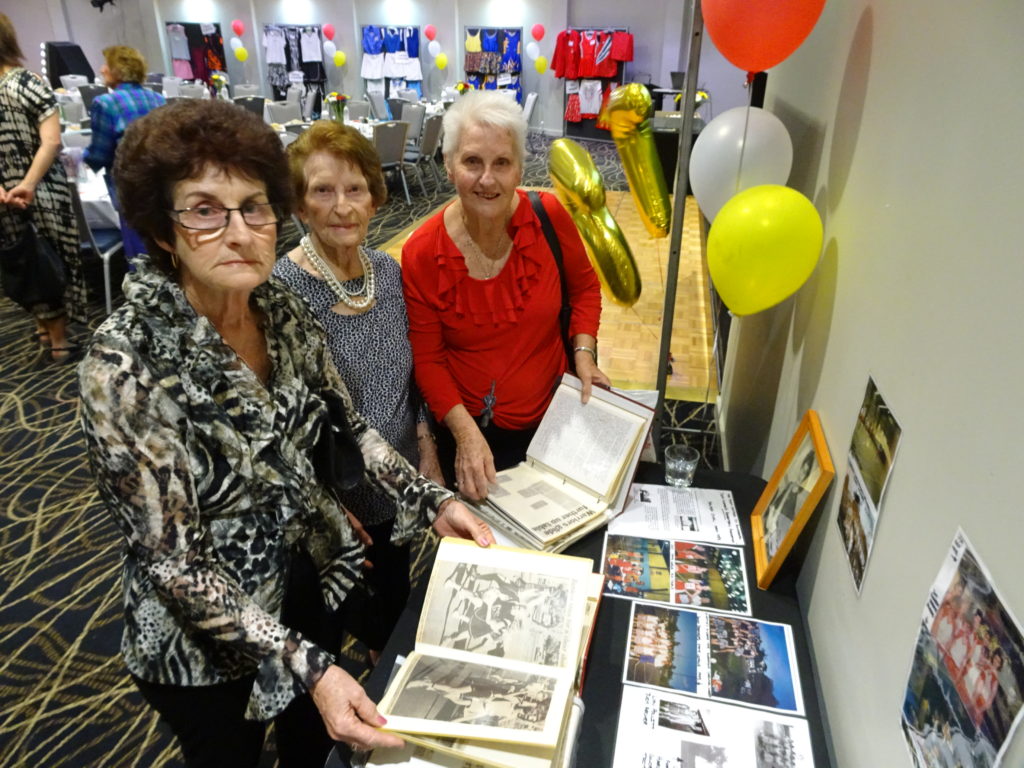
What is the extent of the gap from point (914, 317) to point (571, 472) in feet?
2.52

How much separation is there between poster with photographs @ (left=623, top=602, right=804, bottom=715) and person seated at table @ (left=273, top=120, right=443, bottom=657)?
24.9 inches

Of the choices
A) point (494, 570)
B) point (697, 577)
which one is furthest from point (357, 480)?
point (697, 577)

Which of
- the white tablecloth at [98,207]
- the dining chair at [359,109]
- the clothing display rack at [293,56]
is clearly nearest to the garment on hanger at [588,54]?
the dining chair at [359,109]

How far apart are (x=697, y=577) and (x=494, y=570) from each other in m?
0.41

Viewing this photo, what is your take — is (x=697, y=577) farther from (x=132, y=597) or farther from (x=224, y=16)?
(x=224, y=16)

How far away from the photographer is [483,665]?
979mm

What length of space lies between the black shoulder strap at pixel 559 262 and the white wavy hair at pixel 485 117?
17 cm

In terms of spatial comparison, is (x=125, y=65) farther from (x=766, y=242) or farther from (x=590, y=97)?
(x=590, y=97)

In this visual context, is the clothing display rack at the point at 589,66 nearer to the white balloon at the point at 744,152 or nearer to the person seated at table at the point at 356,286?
the white balloon at the point at 744,152

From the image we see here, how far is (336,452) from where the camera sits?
1228 mm

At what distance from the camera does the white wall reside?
63cm

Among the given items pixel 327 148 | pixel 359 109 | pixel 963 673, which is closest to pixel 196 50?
pixel 359 109

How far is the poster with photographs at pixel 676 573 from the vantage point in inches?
46.7

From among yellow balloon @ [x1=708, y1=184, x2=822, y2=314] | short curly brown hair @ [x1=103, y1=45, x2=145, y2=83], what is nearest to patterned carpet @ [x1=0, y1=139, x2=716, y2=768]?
yellow balloon @ [x1=708, y1=184, x2=822, y2=314]
